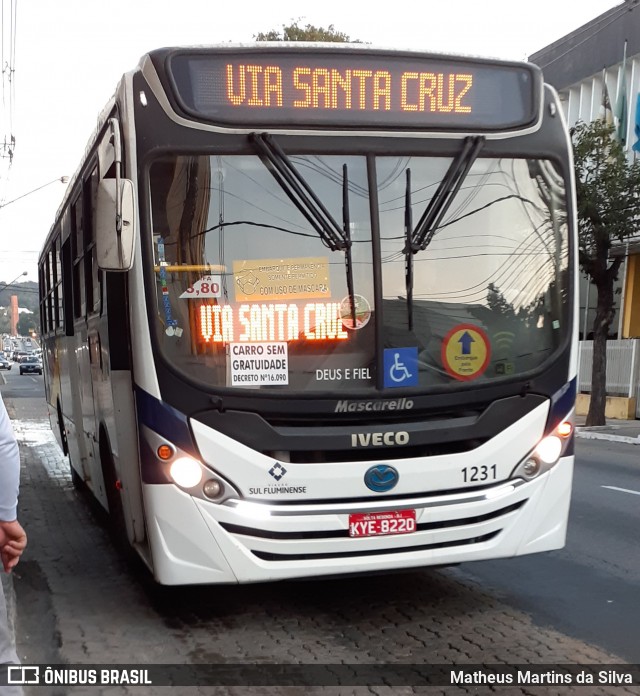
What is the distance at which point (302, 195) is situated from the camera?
16.7 ft

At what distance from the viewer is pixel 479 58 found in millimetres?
5543

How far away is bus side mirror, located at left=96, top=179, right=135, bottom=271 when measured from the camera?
482 centimetres

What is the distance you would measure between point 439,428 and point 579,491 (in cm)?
613

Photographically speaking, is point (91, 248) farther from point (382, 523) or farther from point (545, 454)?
point (545, 454)

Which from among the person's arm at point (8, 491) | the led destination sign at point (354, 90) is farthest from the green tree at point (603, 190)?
the person's arm at point (8, 491)

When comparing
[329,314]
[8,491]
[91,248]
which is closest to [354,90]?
[329,314]

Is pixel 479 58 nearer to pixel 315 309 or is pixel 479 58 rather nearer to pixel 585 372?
pixel 315 309

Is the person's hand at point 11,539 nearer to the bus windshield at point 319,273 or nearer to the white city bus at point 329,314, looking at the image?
the white city bus at point 329,314

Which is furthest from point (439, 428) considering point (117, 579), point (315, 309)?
point (117, 579)

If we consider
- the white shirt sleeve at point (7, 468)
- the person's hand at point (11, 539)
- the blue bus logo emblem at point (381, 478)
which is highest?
the white shirt sleeve at point (7, 468)

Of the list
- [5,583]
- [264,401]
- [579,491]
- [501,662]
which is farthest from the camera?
[579,491]

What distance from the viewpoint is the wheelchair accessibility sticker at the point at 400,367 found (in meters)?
5.15

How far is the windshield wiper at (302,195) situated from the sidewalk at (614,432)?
47.1 ft

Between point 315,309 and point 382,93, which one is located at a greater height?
point 382,93
